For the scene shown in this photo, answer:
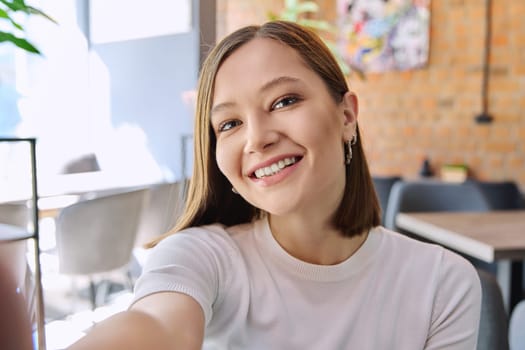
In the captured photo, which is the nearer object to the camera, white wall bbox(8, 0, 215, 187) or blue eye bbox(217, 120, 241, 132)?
blue eye bbox(217, 120, 241, 132)

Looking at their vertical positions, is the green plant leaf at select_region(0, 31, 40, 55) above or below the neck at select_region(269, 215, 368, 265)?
above

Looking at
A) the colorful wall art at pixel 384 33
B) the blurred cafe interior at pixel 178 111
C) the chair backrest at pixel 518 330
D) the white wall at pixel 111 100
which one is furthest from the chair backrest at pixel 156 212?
the colorful wall art at pixel 384 33

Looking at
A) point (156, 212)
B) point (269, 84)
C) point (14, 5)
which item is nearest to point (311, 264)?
point (269, 84)

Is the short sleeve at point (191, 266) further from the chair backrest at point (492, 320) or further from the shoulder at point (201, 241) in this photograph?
the chair backrest at point (492, 320)

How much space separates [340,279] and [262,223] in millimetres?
183

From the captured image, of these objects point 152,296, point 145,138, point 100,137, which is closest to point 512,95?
point 145,138

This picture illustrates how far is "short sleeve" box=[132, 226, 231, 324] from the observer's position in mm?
795

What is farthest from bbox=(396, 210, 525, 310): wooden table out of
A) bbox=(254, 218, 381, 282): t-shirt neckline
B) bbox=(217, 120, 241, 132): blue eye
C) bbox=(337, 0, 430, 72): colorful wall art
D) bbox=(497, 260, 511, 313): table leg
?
bbox=(337, 0, 430, 72): colorful wall art

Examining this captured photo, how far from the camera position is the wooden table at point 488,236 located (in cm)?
180

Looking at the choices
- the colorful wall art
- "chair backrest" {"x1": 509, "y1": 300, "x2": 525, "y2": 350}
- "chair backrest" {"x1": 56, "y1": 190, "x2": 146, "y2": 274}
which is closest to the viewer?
"chair backrest" {"x1": 509, "y1": 300, "x2": 525, "y2": 350}

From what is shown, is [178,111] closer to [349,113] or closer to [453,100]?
[453,100]

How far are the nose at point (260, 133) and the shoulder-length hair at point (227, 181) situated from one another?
112 millimetres

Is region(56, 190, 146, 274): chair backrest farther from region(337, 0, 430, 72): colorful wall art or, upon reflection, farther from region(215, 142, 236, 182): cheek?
region(337, 0, 430, 72): colorful wall art

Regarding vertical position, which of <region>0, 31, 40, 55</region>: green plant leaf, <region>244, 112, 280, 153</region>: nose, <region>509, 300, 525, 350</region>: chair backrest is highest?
<region>0, 31, 40, 55</region>: green plant leaf
